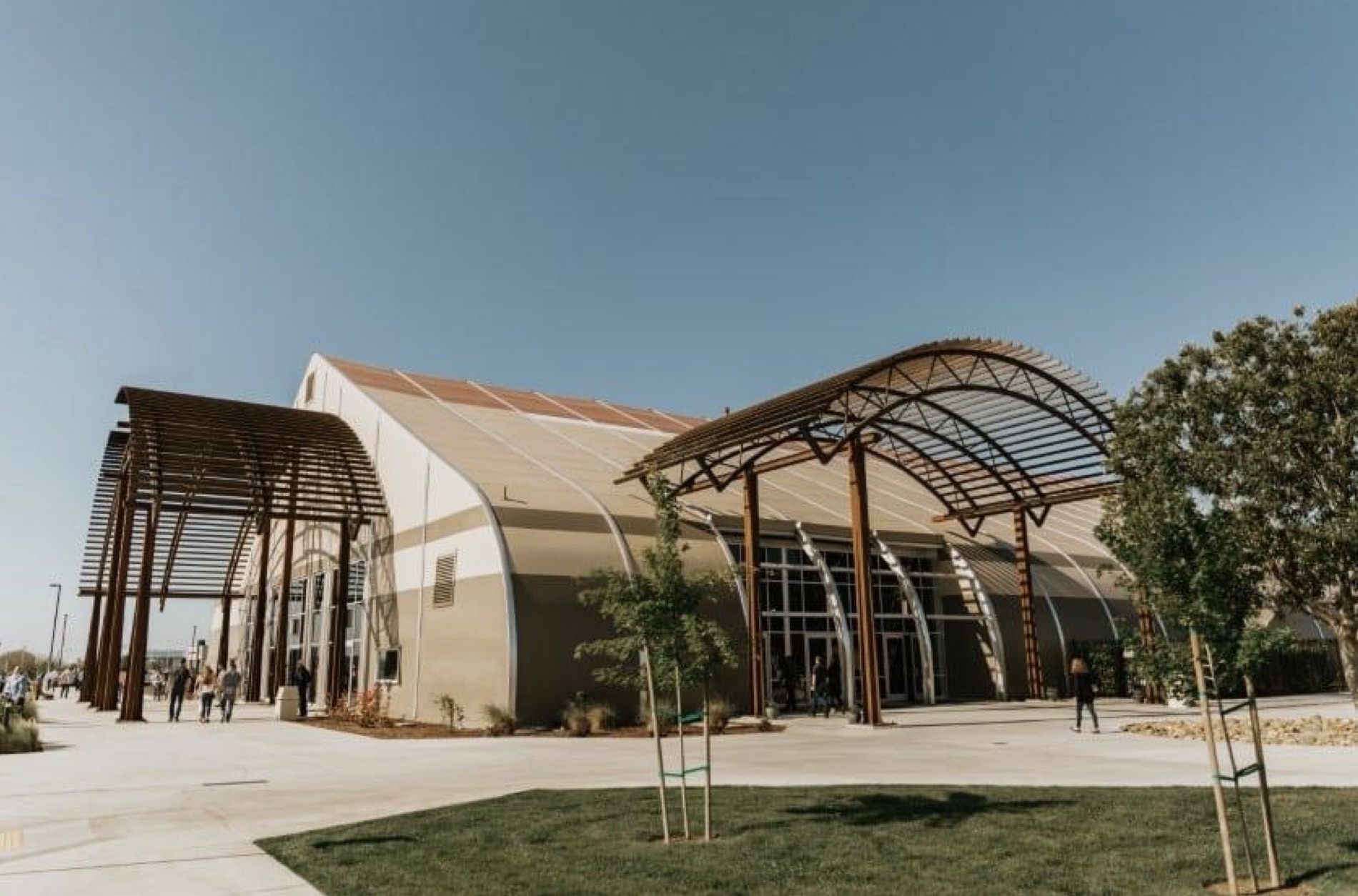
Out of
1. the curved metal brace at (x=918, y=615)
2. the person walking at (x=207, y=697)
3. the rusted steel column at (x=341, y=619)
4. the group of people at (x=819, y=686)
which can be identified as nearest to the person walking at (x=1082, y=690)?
the group of people at (x=819, y=686)

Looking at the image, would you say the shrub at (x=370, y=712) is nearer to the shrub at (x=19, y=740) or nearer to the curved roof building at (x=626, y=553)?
the curved roof building at (x=626, y=553)

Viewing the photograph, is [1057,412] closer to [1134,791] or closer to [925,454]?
[925,454]

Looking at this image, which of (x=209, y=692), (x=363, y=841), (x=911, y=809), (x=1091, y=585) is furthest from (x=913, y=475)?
(x=363, y=841)

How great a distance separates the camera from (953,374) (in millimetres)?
25188

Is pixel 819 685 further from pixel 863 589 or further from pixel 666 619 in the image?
pixel 666 619

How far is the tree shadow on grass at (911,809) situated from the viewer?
10.3m

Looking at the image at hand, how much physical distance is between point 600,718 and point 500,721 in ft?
7.87

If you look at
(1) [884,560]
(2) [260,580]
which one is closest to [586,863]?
(1) [884,560]

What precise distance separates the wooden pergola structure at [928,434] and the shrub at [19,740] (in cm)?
1392

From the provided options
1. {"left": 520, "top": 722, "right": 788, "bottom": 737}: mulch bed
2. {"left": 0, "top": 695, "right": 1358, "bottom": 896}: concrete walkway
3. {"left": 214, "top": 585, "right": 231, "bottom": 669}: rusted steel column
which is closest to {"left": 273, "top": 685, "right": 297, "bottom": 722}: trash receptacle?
{"left": 0, "top": 695, "right": 1358, "bottom": 896}: concrete walkway

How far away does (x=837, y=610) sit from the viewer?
27875 millimetres

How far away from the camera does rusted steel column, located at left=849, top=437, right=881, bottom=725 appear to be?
22.8 m

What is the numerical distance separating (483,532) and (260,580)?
14.9 meters

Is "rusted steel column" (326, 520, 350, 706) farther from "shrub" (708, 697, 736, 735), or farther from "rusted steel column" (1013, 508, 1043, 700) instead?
"rusted steel column" (1013, 508, 1043, 700)
